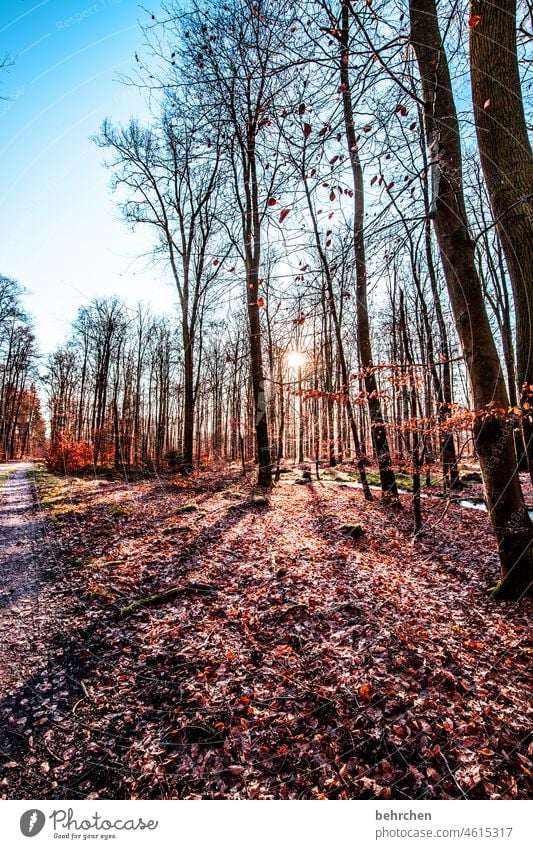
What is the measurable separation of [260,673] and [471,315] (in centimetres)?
403

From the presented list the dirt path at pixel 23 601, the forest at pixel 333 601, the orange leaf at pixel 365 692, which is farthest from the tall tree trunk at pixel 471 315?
the dirt path at pixel 23 601

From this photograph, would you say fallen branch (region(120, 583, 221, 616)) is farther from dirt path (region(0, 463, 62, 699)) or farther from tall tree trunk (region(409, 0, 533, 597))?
tall tree trunk (region(409, 0, 533, 597))

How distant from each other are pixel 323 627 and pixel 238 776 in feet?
5.90

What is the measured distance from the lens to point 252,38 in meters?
2.78

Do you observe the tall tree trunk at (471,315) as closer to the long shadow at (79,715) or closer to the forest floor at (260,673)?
the forest floor at (260,673)

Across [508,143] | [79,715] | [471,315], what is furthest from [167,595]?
[508,143]

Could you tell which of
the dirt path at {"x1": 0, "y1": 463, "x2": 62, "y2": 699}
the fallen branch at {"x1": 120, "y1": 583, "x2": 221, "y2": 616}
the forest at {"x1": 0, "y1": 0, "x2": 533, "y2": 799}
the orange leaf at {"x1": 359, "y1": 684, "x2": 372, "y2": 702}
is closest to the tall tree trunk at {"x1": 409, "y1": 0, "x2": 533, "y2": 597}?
the forest at {"x1": 0, "y1": 0, "x2": 533, "y2": 799}

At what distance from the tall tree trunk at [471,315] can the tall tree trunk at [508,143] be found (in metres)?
0.25

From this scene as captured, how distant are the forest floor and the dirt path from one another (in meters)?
0.03

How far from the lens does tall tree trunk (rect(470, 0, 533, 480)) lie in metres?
3.02

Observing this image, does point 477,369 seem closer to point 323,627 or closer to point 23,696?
point 323,627

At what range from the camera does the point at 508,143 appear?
3090 mm

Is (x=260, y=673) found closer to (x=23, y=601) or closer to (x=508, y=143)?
(x=23, y=601)
